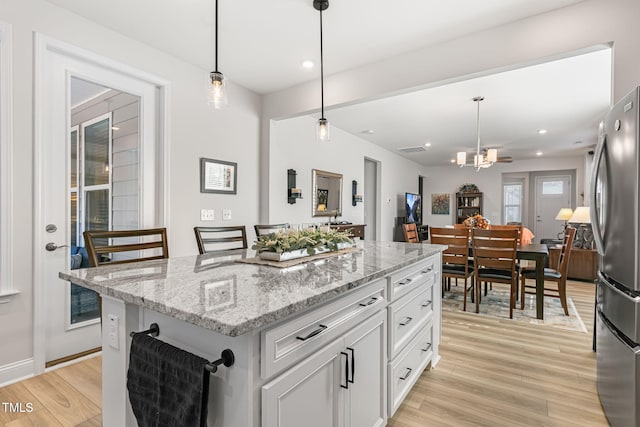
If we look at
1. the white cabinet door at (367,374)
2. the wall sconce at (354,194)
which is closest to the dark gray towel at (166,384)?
the white cabinet door at (367,374)

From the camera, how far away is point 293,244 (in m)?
1.80

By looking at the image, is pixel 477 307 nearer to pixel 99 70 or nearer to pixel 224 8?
pixel 224 8

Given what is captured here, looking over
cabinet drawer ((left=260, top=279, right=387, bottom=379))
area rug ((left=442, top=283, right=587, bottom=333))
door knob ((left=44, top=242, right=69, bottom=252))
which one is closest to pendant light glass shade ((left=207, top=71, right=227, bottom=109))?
cabinet drawer ((left=260, top=279, right=387, bottom=379))

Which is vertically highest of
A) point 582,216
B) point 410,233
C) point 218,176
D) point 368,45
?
point 368,45

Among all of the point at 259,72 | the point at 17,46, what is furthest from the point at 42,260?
the point at 259,72

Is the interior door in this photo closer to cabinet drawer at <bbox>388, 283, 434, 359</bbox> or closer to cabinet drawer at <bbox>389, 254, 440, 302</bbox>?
cabinet drawer at <bbox>389, 254, 440, 302</bbox>

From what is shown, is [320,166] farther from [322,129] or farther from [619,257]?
[619,257]

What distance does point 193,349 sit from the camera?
1043mm

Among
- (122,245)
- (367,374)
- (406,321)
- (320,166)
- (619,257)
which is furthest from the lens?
(320,166)

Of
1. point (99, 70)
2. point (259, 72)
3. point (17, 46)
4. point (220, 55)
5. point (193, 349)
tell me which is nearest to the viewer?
point (193, 349)

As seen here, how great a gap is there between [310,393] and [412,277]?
108 centimetres

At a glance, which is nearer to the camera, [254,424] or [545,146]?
[254,424]

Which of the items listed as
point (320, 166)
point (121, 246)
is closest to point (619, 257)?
point (121, 246)

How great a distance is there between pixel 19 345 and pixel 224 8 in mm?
2809
